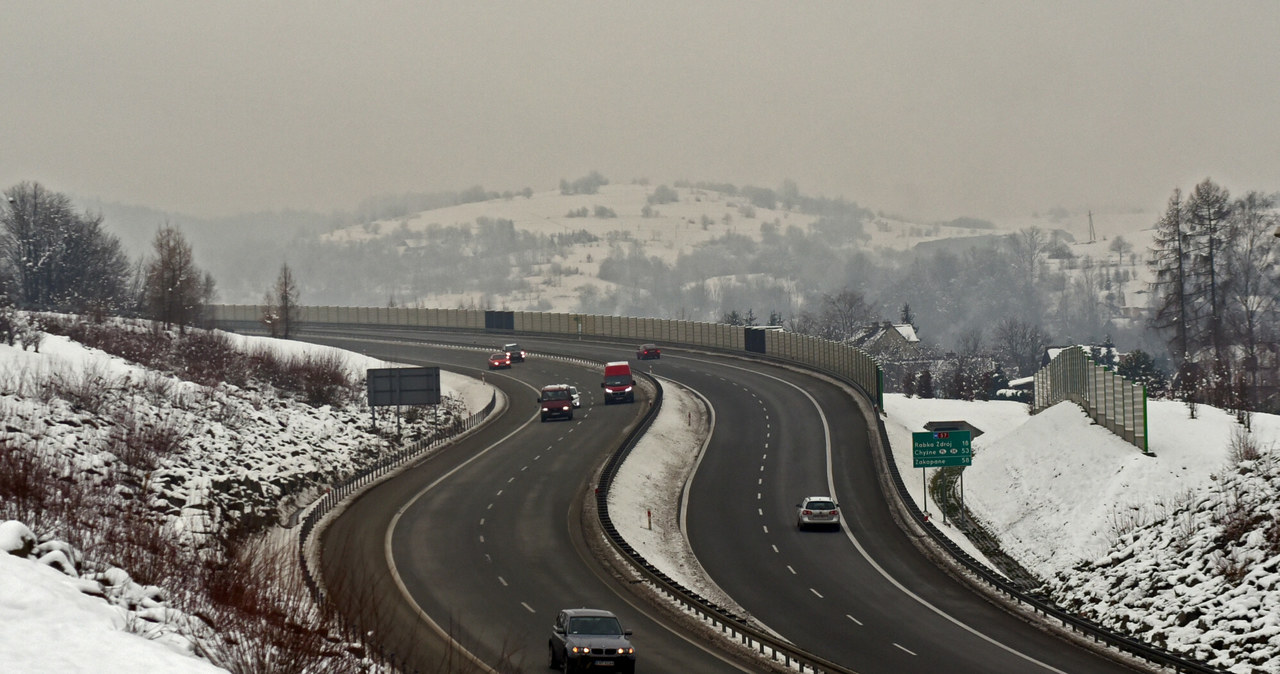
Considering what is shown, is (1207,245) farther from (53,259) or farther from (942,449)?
(53,259)

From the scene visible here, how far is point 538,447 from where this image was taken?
74.1m

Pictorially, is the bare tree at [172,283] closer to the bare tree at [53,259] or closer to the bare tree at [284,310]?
the bare tree at [53,259]

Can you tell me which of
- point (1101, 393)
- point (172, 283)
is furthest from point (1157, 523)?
point (172, 283)

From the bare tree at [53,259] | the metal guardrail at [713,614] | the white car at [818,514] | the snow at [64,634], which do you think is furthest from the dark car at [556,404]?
the snow at [64,634]

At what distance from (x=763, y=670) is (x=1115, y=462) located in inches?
1071

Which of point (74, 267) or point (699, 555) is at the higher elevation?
point (74, 267)

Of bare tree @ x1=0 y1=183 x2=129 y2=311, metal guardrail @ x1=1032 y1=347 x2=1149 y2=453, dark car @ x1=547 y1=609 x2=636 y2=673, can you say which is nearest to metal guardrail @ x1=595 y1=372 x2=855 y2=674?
dark car @ x1=547 y1=609 x2=636 y2=673

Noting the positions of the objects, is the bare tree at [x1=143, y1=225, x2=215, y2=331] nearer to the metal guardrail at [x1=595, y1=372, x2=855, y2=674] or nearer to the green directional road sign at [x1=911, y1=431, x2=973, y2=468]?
the metal guardrail at [x1=595, y1=372, x2=855, y2=674]

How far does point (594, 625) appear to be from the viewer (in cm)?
3031

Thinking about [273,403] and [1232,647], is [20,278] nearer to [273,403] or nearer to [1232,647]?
[273,403]

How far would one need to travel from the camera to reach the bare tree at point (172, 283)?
9212 cm

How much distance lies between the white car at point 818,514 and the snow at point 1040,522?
567cm

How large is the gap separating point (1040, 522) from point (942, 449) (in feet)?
26.7

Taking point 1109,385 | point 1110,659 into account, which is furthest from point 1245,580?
point 1109,385
